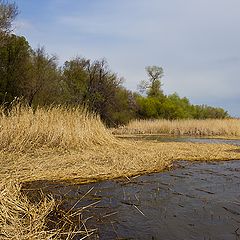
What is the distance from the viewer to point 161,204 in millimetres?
4453

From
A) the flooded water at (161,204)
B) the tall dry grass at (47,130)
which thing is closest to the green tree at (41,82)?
the tall dry grass at (47,130)

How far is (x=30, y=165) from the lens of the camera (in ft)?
22.7

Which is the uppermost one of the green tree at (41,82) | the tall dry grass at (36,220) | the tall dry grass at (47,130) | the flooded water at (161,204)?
the green tree at (41,82)

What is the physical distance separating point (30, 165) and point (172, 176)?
2.98 metres

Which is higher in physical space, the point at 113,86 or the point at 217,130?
the point at 113,86

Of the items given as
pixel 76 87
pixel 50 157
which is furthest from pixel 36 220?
pixel 76 87

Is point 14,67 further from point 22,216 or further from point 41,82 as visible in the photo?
point 22,216

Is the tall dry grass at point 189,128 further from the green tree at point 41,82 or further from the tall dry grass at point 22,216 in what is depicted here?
the tall dry grass at point 22,216

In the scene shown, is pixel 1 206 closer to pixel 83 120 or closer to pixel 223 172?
pixel 223 172

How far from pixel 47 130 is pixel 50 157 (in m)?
1.80

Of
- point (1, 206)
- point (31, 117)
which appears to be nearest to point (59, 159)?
point (31, 117)

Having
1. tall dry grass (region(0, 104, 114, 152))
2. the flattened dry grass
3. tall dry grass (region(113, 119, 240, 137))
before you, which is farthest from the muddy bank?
tall dry grass (region(113, 119, 240, 137))

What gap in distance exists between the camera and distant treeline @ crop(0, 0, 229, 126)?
25.0 meters

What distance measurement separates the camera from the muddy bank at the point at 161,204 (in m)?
3.47
